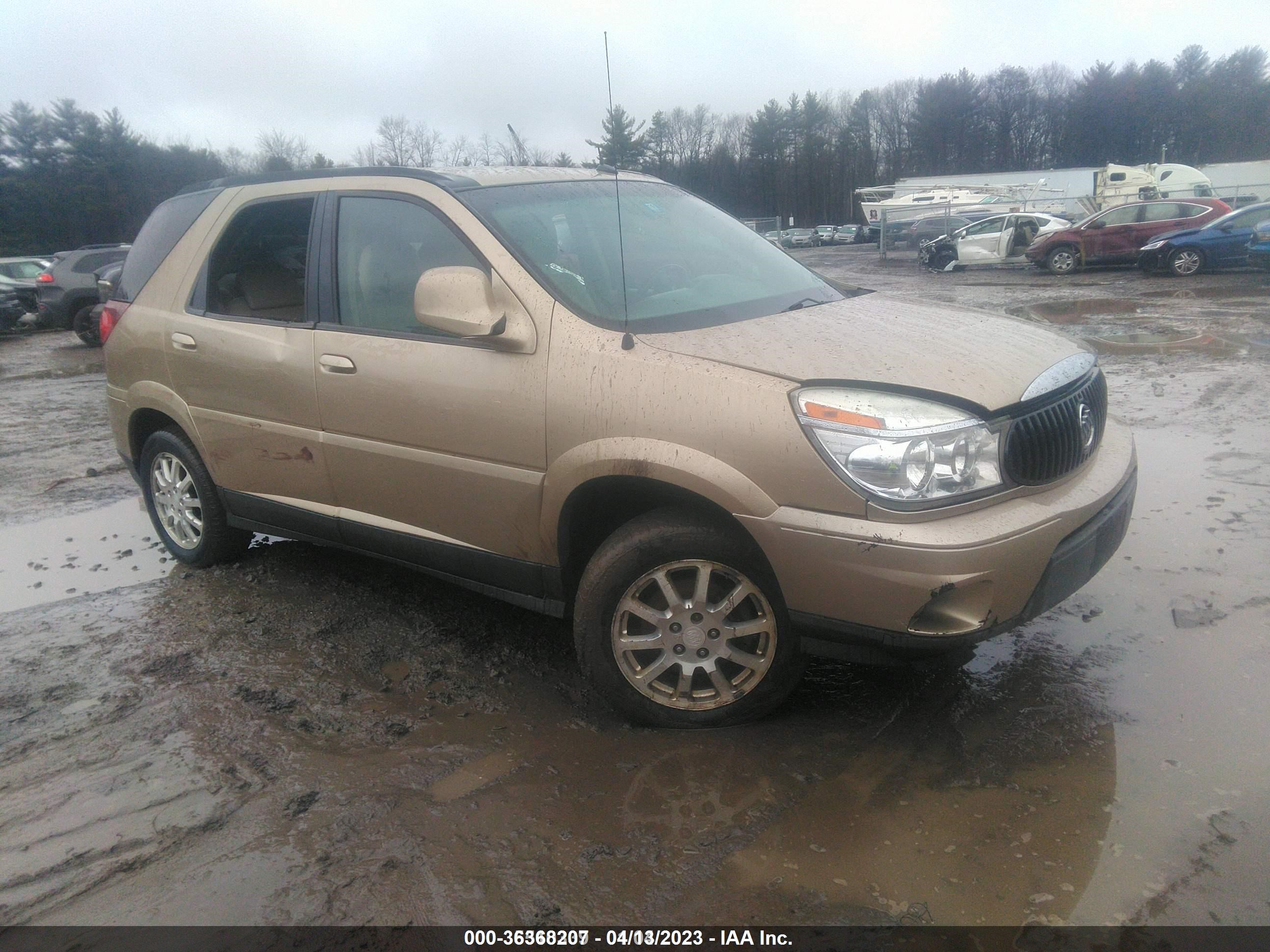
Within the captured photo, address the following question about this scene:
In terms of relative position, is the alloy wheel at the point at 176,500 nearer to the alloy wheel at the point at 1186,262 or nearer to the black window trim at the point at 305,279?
the black window trim at the point at 305,279

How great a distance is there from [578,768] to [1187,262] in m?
19.4

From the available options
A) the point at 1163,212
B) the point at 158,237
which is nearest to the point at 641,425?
the point at 158,237

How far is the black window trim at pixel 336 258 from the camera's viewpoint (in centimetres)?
330

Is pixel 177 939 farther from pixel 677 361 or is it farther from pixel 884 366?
pixel 884 366

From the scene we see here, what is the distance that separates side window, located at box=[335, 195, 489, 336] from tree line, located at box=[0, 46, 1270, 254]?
583 cm

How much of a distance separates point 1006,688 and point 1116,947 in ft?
3.94

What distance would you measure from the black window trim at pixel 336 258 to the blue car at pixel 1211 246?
61.0ft

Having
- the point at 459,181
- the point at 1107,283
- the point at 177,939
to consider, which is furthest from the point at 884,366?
the point at 1107,283

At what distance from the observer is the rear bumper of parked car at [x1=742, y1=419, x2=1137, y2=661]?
2.45 meters

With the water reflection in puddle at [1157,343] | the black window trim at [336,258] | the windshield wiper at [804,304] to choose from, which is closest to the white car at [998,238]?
the water reflection in puddle at [1157,343]

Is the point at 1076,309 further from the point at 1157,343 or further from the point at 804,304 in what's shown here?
the point at 804,304

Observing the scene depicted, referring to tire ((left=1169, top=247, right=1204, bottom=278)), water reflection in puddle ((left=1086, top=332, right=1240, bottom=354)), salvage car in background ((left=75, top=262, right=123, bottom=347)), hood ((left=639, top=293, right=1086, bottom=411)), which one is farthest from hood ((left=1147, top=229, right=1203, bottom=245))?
salvage car in background ((left=75, top=262, right=123, bottom=347))

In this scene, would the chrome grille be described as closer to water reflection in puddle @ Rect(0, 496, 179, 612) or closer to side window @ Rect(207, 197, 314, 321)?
side window @ Rect(207, 197, 314, 321)

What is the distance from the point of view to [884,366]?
8.71 ft
